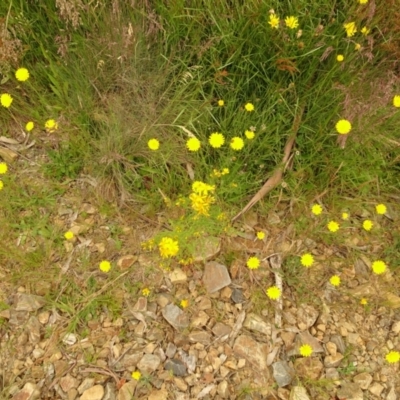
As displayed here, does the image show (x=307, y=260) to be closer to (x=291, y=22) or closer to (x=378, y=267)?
(x=378, y=267)

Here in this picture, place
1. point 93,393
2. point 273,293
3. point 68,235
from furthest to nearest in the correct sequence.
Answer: point 68,235
point 273,293
point 93,393

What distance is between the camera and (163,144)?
237cm

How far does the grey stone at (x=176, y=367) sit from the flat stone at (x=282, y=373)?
1.48 ft

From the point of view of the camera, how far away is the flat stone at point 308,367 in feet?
6.47

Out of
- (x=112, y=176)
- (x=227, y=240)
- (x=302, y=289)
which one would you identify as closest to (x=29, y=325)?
(x=112, y=176)

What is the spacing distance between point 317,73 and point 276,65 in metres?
0.31

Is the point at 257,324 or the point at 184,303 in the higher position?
the point at 184,303

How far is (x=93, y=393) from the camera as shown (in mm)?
1881

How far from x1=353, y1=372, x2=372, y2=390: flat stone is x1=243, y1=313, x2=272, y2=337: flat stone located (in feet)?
1.54

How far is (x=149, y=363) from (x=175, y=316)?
0.26 meters

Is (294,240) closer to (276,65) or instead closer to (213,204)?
(213,204)

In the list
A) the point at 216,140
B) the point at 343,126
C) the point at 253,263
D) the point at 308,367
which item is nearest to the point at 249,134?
the point at 216,140

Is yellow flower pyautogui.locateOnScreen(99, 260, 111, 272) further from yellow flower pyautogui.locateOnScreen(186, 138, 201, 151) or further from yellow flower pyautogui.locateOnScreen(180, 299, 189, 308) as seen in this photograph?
yellow flower pyautogui.locateOnScreen(186, 138, 201, 151)

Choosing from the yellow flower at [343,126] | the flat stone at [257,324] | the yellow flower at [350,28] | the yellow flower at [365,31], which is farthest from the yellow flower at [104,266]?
the yellow flower at [365,31]
